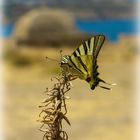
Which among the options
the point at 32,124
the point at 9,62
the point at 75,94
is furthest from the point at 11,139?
the point at 9,62

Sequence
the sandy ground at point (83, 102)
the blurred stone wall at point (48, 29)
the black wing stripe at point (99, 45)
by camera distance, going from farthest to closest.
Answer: the blurred stone wall at point (48, 29) → the sandy ground at point (83, 102) → the black wing stripe at point (99, 45)

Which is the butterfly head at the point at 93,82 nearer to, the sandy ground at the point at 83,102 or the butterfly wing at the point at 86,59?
the butterfly wing at the point at 86,59

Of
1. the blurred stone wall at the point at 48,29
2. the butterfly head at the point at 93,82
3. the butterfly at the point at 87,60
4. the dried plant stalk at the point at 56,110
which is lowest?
the dried plant stalk at the point at 56,110

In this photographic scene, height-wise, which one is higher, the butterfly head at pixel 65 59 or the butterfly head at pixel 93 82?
the butterfly head at pixel 65 59

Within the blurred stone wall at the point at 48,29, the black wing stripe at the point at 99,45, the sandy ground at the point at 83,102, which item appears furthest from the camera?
the blurred stone wall at the point at 48,29

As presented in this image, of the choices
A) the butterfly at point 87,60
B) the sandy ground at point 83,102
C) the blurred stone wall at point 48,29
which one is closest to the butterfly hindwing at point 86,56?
the butterfly at point 87,60

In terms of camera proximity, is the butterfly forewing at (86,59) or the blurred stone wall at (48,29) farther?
the blurred stone wall at (48,29)
